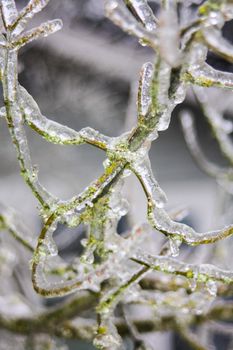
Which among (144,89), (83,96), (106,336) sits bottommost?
(106,336)

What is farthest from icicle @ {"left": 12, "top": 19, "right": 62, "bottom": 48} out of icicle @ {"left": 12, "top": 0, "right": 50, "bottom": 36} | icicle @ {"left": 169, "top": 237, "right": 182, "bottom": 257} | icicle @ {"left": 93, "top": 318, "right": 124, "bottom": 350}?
icicle @ {"left": 93, "top": 318, "right": 124, "bottom": 350}

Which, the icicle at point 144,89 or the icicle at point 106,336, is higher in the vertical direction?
the icicle at point 144,89

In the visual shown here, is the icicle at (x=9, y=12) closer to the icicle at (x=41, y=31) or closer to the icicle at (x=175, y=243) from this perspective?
the icicle at (x=41, y=31)

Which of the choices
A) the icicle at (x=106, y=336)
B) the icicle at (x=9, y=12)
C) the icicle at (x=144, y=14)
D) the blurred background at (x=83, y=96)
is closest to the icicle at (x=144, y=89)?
the icicle at (x=144, y=14)

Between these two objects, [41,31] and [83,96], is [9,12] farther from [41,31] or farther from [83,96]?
[83,96]

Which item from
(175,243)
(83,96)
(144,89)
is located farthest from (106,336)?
(83,96)
